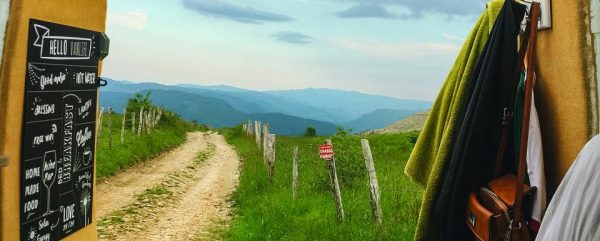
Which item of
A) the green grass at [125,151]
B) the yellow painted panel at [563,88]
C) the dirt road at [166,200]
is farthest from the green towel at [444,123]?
the green grass at [125,151]

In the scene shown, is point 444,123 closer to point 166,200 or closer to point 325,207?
point 325,207

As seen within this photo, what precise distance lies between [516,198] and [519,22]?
3.38ft

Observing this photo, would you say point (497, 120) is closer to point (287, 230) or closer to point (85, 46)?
point (85, 46)

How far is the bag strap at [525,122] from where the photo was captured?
8.77 feet

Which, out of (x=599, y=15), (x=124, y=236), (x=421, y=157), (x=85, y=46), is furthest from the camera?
(x=124, y=236)

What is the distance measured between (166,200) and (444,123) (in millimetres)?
9449

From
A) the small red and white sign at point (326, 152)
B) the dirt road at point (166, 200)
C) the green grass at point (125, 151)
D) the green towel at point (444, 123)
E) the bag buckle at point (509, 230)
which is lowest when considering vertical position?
the dirt road at point (166, 200)

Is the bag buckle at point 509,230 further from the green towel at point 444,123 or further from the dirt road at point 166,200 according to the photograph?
the dirt road at point 166,200

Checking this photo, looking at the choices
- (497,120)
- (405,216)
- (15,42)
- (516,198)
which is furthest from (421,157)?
(405,216)

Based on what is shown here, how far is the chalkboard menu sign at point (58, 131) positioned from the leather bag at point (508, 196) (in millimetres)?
3080

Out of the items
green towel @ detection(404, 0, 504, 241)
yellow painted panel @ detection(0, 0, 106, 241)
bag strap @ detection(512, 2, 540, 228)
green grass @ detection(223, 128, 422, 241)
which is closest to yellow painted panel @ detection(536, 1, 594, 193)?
bag strap @ detection(512, 2, 540, 228)

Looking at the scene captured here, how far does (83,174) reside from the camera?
5.12m

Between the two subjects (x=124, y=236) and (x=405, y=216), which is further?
(x=124, y=236)

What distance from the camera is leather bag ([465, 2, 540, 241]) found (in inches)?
105
